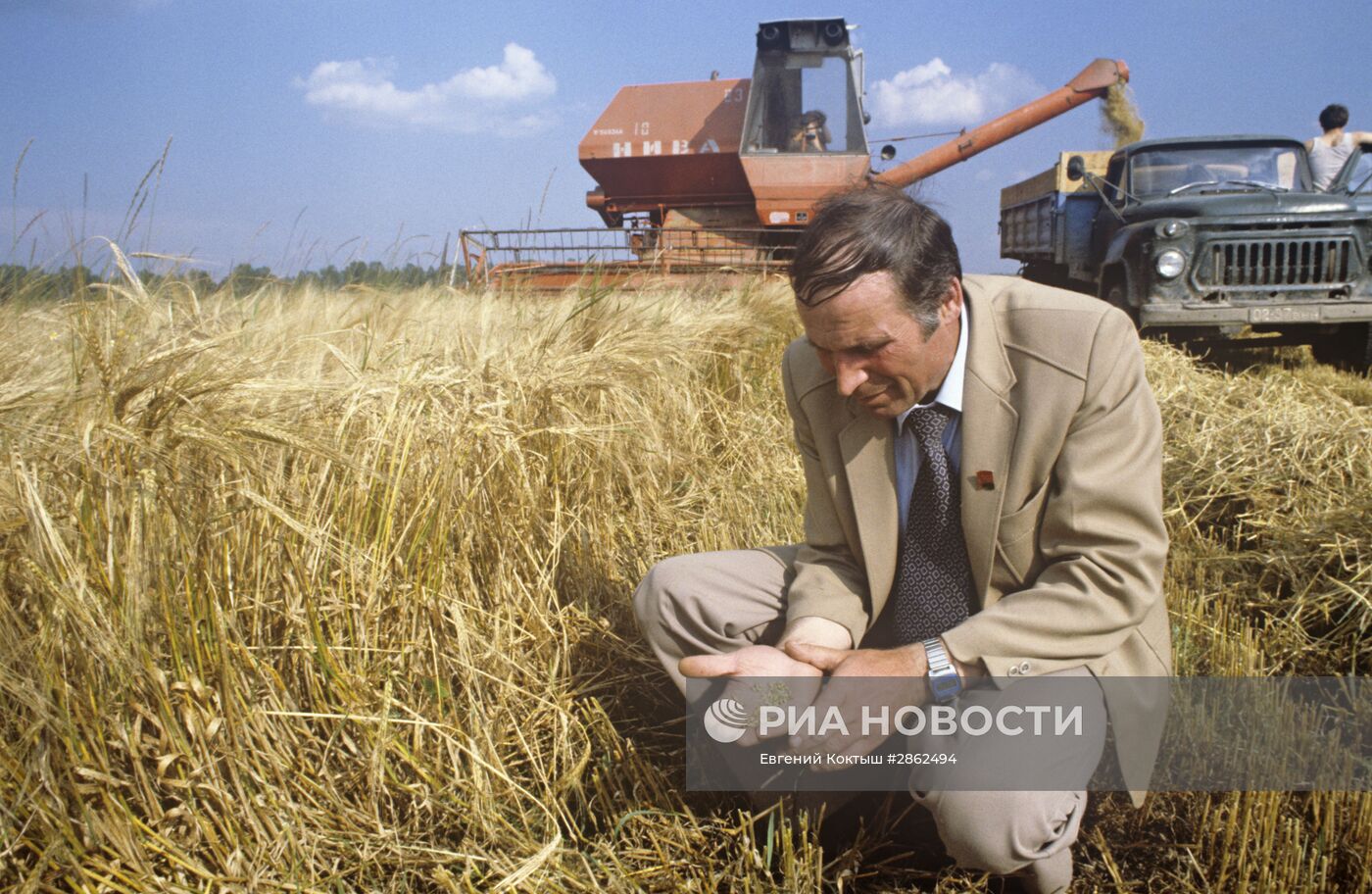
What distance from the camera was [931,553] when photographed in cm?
192

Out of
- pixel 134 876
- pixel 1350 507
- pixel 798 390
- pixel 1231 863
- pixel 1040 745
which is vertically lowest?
pixel 1231 863

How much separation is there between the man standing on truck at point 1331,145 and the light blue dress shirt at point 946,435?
7.24 meters

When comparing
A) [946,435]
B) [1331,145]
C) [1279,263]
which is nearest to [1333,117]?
[1331,145]

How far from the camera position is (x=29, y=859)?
1491 millimetres

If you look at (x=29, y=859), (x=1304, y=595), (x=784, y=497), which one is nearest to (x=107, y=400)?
(x=29, y=859)

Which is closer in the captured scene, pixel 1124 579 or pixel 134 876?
pixel 134 876

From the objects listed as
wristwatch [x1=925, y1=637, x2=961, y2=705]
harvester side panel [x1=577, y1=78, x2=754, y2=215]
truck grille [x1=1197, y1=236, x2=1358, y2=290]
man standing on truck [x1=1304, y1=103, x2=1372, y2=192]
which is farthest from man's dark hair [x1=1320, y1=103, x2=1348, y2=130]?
wristwatch [x1=925, y1=637, x2=961, y2=705]

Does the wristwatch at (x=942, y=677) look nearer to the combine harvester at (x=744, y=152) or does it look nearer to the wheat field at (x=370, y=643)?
the wheat field at (x=370, y=643)

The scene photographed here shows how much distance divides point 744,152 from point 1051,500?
9.08 meters

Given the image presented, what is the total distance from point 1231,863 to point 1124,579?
1.98 ft

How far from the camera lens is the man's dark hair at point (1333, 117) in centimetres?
757

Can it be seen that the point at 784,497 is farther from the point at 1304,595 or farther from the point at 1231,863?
the point at 1231,863

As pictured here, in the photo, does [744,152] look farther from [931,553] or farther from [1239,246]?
[931,553]

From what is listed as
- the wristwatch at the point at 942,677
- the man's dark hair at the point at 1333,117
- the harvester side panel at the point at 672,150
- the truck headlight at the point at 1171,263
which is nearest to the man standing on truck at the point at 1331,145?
the man's dark hair at the point at 1333,117
